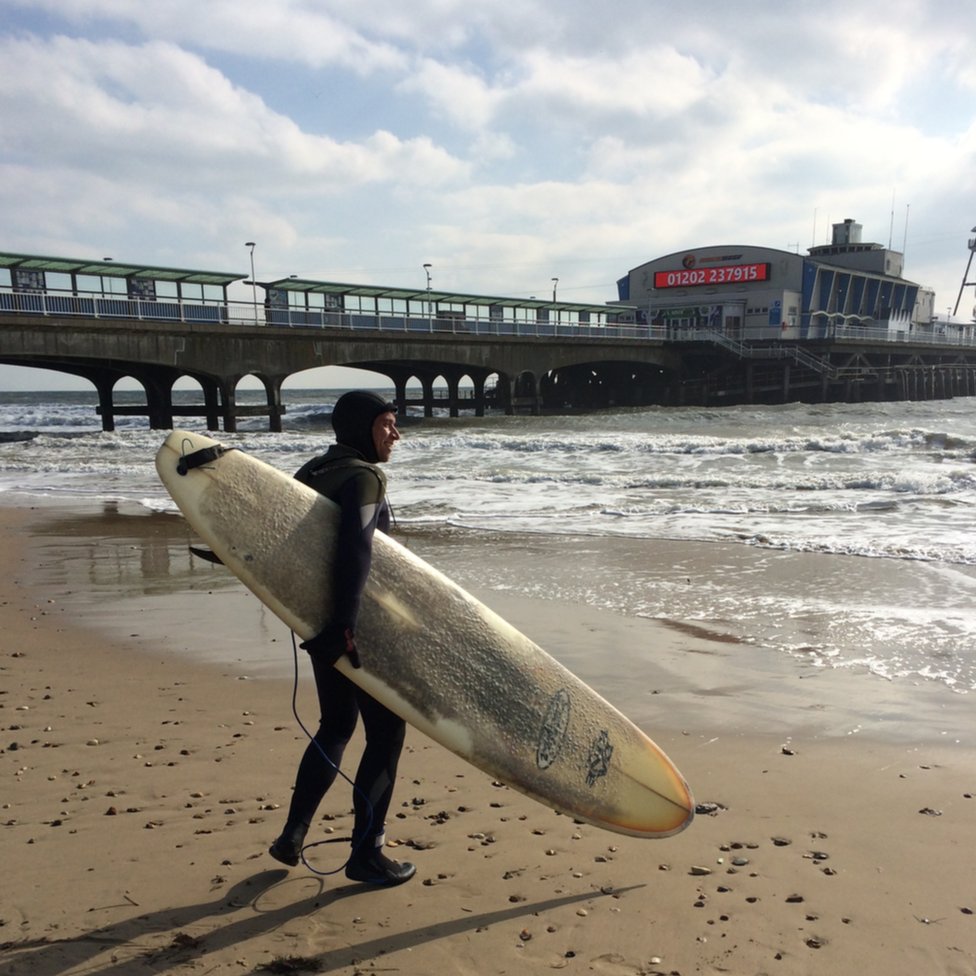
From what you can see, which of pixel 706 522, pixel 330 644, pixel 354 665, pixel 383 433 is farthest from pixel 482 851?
pixel 706 522

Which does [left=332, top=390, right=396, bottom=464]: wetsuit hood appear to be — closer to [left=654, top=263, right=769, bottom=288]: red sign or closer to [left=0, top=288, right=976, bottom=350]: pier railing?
[left=0, top=288, right=976, bottom=350]: pier railing

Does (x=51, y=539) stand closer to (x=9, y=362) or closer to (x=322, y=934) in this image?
→ (x=322, y=934)

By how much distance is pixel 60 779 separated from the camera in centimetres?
354

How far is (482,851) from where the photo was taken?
2.99 metres

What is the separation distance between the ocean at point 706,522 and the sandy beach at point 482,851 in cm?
152

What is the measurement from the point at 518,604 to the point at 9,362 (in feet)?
76.7

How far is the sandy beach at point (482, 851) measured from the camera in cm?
242

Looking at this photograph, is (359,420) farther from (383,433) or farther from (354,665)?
(354,665)

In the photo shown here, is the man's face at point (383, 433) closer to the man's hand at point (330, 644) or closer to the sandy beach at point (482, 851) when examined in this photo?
the man's hand at point (330, 644)

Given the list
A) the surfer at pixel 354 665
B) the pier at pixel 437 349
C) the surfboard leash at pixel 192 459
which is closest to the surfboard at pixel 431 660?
the surfboard leash at pixel 192 459

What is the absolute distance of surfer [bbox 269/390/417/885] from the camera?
262 centimetres

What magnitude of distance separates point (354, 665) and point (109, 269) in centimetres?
2814

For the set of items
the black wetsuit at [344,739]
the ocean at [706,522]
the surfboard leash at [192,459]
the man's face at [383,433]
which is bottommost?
the ocean at [706,522]

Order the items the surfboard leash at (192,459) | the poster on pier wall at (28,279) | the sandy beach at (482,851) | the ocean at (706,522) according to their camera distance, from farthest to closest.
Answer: the poster on pier wall at (28,279) → the ocean at (706,522) → the surfboard leash at (192,459) → the sandy beach at (482,851)
